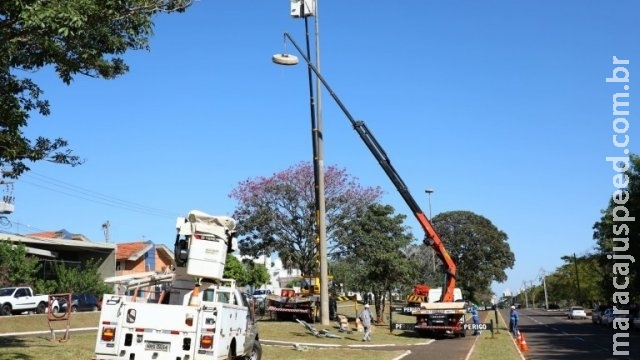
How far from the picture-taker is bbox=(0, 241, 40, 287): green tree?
134 ft

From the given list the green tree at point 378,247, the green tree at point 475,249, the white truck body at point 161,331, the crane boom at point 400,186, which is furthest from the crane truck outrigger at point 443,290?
the green tree at point 475,249

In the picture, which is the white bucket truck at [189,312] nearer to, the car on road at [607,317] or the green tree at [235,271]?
the car on road at [607,317]

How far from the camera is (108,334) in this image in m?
11.7

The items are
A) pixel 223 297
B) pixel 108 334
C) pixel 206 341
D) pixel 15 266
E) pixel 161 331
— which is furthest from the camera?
pixel 15 266

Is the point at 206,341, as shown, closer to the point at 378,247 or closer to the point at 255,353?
the point at 255,353

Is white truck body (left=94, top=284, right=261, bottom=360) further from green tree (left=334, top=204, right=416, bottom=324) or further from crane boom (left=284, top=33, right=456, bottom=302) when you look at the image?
green tree (left=334, top=204, right=416, bottom=324)

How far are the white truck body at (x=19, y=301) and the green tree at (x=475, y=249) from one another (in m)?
58.8

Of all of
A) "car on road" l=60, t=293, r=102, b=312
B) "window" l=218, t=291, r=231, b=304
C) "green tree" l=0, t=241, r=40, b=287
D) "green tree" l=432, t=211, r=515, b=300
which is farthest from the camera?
"green tree" l=432, t=211, r=515, b=300

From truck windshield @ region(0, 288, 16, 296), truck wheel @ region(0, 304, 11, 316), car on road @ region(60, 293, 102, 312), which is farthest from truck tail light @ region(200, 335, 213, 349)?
car on road @ region(60, 293, 102, 312)

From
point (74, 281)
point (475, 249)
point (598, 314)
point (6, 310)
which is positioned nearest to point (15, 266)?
point (74, 281)

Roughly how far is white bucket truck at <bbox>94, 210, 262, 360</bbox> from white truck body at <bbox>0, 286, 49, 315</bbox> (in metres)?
24.6

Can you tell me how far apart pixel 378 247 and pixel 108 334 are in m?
25.7

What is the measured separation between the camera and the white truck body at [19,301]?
35.4 meters

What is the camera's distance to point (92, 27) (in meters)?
10.7
